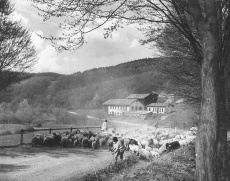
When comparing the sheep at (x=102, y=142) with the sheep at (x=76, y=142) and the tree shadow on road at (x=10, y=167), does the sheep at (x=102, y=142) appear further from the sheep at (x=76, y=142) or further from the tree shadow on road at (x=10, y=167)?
the tree shadow on road at (x=10, y=167)

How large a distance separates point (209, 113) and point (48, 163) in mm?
8047

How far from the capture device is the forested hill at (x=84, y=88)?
6304 cm

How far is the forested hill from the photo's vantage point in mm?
63044

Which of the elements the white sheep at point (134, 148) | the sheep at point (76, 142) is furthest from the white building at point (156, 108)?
the white sheep at point (134, 148)

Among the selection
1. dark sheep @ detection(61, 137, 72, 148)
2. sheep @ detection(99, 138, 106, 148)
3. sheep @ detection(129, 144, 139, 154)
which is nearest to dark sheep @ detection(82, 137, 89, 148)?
sheep @ detection(99, 138, 106, 148)

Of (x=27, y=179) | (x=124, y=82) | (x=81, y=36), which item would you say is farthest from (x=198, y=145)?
(x=124, y=82)

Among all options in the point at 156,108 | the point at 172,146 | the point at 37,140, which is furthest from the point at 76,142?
the point at 156,108

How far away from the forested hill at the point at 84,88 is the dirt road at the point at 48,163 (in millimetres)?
35556

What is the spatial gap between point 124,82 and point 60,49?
7867 cm

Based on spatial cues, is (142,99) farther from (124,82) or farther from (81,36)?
(81,36)

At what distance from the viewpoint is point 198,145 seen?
5.70 meters

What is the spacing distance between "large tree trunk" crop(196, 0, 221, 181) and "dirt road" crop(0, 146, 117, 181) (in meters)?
5.10

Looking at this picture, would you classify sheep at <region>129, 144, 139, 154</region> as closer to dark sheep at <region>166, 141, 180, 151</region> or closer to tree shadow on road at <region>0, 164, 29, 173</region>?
dark sheep at <region>166, 141, 180, 151</region>

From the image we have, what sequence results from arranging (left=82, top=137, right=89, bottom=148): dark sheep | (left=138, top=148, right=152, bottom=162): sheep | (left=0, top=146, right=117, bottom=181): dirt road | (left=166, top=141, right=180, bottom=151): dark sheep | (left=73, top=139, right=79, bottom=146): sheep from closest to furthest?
(left=0, top=146, right=117, bottom=181): dirt road
(left=138, top=148, right=152, bottom=162): sheep
(left=166, top=141, right=180, bottom=151): dark sheep
(left=82, top=137, right=89, bottom=148): dark sheep
(left=73, top=139, right=79, bottom=146): sheep
